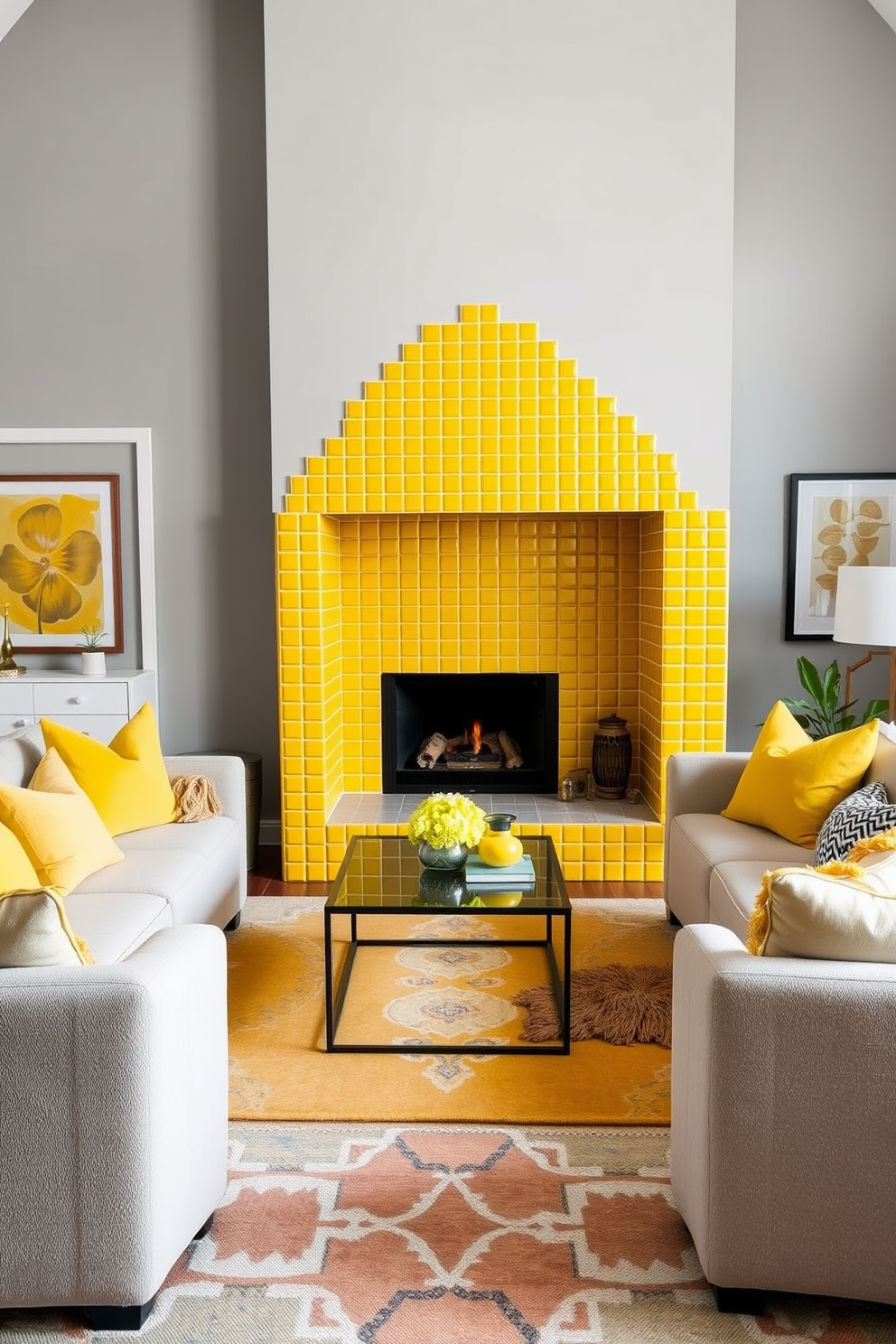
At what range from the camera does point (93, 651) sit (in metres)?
5.14

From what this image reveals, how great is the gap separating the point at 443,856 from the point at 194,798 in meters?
1.08

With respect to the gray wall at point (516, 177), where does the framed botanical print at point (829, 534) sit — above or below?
below

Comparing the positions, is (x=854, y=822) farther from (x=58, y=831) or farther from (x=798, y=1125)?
(x=58, y=831)

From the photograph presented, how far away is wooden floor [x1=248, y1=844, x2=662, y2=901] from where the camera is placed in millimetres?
4672

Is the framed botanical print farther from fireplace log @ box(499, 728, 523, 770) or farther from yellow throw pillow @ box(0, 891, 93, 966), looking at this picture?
yellow throw pillow @ box(0, 891, 93, 966)

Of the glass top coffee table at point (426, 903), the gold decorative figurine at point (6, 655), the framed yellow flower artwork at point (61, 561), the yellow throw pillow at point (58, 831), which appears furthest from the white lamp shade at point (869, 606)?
the gold decorative figurine at point (6, 655)

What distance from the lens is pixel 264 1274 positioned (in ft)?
7.18

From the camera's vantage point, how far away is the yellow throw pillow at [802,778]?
3613 millimetres

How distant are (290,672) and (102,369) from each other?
1637mm

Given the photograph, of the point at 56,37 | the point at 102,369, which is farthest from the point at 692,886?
the point at 56,37

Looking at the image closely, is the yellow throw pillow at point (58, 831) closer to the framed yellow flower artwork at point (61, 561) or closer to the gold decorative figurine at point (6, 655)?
the gold decorative figurine at point (6, 655)

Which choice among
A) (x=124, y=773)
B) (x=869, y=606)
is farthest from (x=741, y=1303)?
(x=869, y=606)

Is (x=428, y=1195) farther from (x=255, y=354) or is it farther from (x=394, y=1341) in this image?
(x=255, y=354)

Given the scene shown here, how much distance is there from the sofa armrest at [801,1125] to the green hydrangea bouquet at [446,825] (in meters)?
1.43
